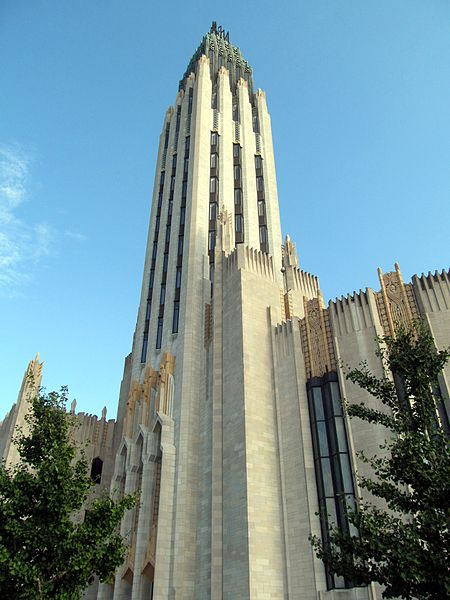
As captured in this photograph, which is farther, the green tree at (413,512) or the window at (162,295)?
the window at (162,295)

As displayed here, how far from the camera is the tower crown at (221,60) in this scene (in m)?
54.8

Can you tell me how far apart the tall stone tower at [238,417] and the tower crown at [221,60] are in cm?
2110

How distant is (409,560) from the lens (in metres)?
12.6

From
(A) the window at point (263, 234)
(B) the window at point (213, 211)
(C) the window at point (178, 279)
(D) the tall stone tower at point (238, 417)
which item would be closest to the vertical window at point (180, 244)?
(D) the tall stone tower at point (238, 417)

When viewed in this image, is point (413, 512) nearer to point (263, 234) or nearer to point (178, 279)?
point (178, 279)

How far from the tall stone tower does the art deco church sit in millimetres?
78

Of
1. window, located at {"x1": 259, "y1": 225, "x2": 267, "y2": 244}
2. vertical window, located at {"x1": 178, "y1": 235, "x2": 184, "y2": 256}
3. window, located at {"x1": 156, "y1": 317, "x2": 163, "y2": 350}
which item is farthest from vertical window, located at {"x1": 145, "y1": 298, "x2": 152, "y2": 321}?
window, located at {"x1": 259, "y1": 225, "x2": 267, "y2": 244}

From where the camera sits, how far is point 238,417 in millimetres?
26391

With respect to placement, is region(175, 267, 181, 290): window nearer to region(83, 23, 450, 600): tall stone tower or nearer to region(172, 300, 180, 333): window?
region(83, 23, 450, 600): tall stone tower

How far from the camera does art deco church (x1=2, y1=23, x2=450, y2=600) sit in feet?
75.9

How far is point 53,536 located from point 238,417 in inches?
489

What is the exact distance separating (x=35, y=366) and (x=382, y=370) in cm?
2780

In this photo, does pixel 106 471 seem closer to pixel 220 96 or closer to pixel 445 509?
pixel 445 509

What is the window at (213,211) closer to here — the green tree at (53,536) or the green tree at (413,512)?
the green tree at (53,536)
